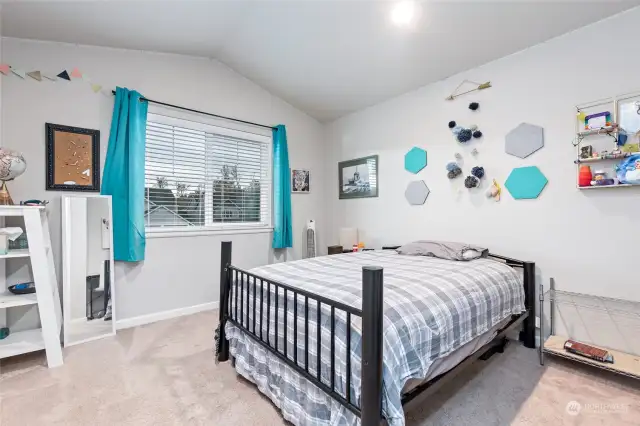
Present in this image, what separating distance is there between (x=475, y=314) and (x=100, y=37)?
3.51 meters

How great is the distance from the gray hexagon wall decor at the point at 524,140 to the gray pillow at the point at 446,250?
871mm

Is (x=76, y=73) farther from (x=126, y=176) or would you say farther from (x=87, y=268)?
(x=87, y=268)

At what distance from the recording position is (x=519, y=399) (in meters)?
1.70

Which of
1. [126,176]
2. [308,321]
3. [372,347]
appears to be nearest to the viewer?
[372,347]

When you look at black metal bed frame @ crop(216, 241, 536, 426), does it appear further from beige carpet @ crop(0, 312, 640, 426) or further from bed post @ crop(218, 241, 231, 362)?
beige carpet @ crop(0, 312, 640, 426)

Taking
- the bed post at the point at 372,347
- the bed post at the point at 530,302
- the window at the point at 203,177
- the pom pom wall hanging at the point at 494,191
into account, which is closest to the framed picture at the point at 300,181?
the window at the point at 203,177

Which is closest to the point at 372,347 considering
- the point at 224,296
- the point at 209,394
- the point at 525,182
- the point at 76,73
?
the point at 209,394

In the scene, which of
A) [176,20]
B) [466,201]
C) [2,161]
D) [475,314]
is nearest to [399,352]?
[475,314]

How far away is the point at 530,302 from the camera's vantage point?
2.34 m

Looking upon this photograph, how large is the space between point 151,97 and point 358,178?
8.05 ft

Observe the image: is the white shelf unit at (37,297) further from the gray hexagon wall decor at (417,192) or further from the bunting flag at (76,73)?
the gray hexagon wall decor at (417,192)

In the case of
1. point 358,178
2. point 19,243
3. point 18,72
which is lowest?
point 19,243

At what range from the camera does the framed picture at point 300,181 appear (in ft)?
13.2

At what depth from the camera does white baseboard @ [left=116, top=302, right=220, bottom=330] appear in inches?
110
